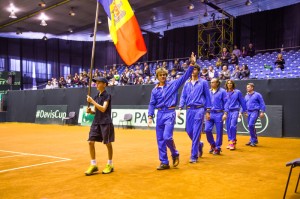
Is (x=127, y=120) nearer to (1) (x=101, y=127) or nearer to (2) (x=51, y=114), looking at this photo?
(2) (x=51, y=114)

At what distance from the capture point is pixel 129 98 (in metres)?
17.3

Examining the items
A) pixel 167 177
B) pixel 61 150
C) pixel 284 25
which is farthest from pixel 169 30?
Answer: pixel 167 177

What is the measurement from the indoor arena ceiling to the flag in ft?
53.9

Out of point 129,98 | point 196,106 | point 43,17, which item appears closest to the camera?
point 196,106

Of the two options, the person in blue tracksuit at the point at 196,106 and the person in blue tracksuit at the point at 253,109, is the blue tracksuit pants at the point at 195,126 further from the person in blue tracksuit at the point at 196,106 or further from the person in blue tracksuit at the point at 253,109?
the person in blue tracksuit at the point at 253,109

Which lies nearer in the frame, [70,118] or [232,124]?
[232,124]

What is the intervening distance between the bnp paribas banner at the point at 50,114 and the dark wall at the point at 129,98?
0.98 feet

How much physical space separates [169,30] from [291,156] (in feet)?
76.9

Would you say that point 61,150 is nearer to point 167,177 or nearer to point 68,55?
point 167,177

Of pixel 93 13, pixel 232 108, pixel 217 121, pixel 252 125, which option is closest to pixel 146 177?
pixel 217 121

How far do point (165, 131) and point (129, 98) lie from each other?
1147cm

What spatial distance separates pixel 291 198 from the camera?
399 centimetres

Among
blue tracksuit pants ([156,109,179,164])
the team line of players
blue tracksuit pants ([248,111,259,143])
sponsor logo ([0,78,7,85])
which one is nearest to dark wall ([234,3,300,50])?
blue tracksuit pants ([248,111,259,143])

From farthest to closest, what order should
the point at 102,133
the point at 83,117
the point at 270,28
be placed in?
the point at 270,28 → the point at 83,117 → the point at 102,133
